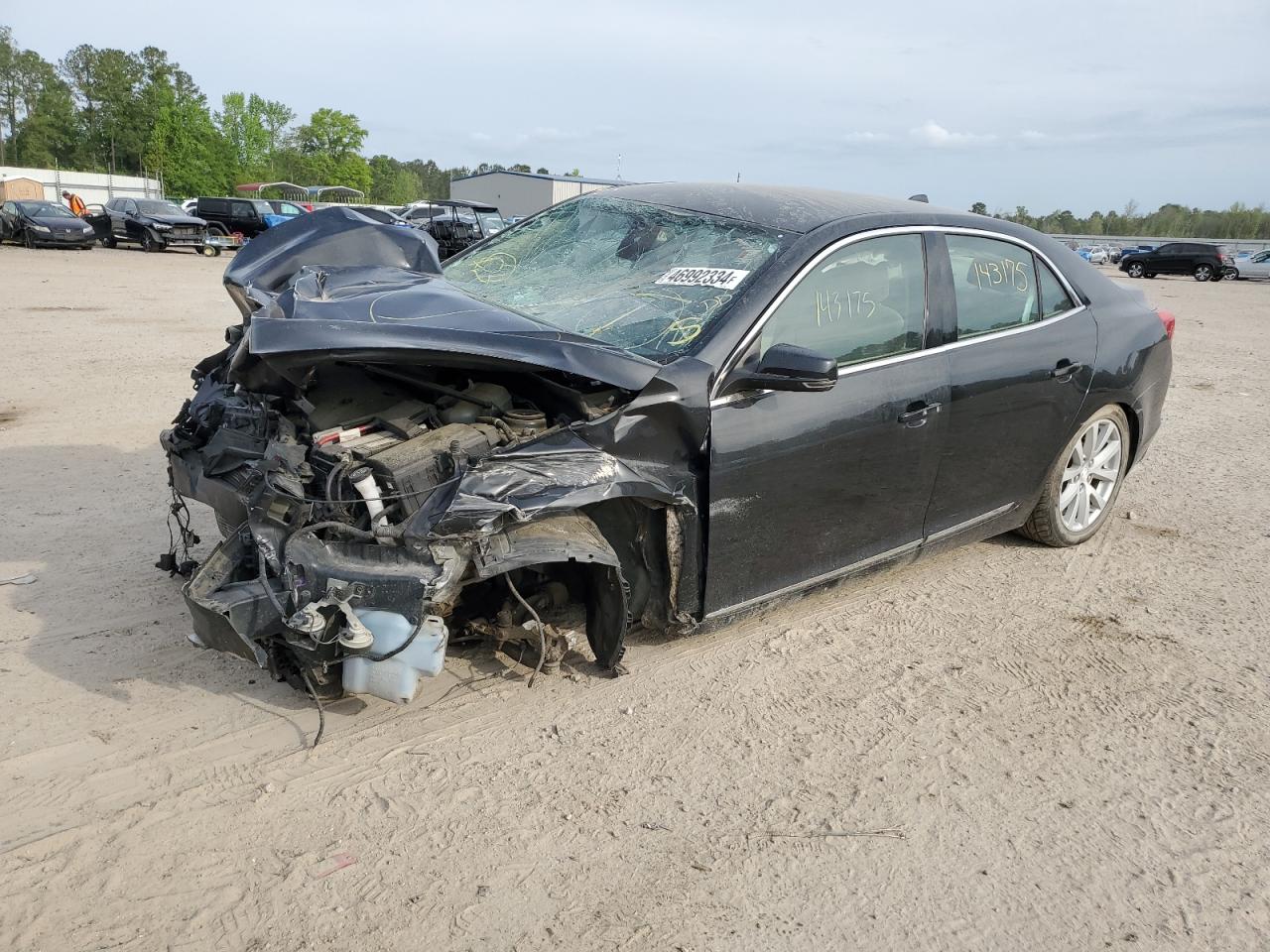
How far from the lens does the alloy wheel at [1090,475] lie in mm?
4918

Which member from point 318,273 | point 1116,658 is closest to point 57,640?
point 318,273

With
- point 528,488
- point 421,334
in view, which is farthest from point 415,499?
point 421,334

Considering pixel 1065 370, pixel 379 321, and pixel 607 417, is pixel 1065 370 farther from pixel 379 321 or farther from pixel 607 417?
pixel 379 321

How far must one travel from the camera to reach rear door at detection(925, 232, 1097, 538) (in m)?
4.09

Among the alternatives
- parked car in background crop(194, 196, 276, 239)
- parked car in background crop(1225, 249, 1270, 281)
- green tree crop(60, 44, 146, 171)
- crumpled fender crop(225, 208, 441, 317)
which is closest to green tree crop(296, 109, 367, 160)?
green tree crop(60, 44, 146, 171)

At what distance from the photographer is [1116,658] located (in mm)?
3953

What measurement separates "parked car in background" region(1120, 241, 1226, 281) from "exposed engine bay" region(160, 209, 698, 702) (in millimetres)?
41073

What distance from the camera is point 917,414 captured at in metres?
3.85

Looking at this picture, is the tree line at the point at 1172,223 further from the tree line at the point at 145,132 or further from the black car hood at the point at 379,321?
the black car hood at the point at 379,321

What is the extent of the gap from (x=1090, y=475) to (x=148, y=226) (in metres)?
27.4

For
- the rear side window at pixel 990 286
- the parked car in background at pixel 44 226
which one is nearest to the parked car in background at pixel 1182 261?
the parked car in background at pixel 44 226

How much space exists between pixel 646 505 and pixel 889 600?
169 centimetres

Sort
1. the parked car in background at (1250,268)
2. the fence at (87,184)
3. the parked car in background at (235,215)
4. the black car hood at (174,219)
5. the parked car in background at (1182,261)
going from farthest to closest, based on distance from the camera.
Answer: the fence at (87,184)
the parked car in background at (1250,268)
the parked car in background at (1182,261)
the parked car in background at (235,215)
the black car hood at (174,219)

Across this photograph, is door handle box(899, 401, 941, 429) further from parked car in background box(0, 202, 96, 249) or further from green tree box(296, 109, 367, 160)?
green tree box(296, 109, 367, 160)
